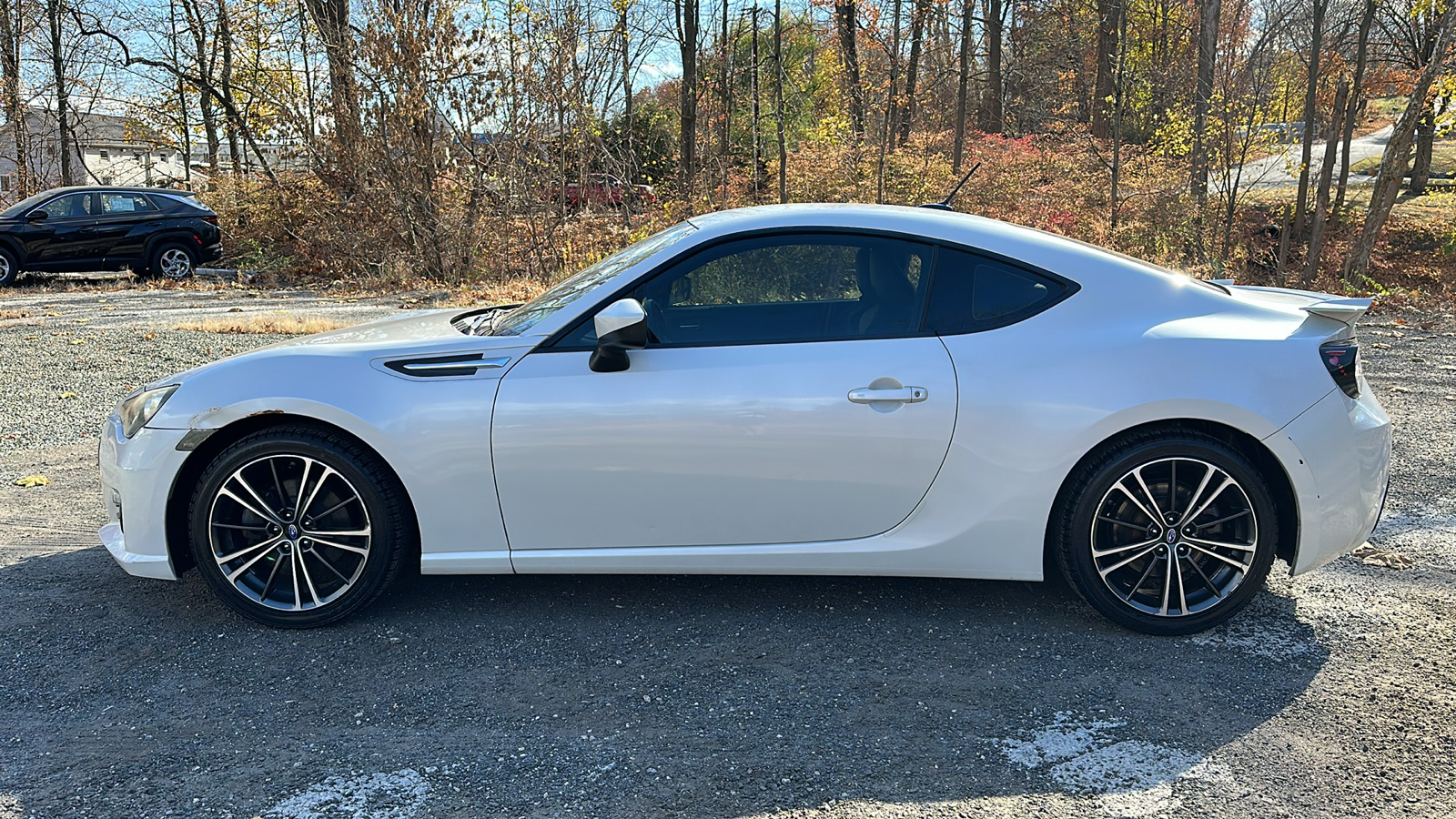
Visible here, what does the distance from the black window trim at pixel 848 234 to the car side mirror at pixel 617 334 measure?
3.5 inches

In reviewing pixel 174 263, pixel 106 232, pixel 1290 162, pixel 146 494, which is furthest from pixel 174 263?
pixel 1290 162

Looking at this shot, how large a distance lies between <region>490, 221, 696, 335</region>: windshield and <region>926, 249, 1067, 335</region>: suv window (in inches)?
37.0

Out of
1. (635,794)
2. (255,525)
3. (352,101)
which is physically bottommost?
(635,794)

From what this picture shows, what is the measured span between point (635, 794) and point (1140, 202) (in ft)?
59.1

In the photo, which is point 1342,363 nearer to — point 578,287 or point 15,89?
point 578,287

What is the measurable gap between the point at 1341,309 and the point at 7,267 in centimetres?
1929

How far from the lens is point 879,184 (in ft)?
58.2

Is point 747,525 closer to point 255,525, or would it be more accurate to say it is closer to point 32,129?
point 255,525

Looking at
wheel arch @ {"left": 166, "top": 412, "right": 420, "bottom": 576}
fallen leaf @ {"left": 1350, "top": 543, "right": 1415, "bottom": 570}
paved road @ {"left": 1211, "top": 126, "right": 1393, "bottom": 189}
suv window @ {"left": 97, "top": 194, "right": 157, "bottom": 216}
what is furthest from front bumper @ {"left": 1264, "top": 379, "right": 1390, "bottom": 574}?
suv window @ {"left": 97, "top": 194, "right": 157, "bottom": 216}

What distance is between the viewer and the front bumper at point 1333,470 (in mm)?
3582

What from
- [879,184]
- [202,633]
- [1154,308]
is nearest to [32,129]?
[879,184]

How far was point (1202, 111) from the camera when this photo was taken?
52.7 ft

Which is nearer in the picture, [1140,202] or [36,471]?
[36,471]

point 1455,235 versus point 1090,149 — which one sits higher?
point 1090,149
